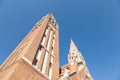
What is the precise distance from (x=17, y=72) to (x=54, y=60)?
614 cm

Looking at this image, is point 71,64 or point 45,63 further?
point 71,64

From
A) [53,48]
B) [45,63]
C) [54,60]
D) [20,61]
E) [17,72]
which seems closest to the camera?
[17,72]

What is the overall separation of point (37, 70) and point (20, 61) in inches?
58.2

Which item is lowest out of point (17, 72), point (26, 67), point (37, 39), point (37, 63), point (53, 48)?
point (17, 72)

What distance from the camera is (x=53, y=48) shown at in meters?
16.9

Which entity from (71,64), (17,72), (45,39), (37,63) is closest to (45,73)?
(37,63)

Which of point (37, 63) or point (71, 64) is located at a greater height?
point (71, 64)

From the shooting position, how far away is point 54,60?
15133mm

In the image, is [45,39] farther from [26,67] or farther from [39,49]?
[26,67]

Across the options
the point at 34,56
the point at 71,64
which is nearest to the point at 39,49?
the point at 34,56

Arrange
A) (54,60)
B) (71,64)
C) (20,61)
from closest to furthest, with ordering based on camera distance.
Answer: (20,61)
(54,60)
(71,64)

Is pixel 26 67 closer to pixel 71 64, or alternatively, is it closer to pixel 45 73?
pixel 45 73

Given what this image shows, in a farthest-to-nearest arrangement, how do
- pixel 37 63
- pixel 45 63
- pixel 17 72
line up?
pixel 45 63
pixel 37 63
pixel 17 72

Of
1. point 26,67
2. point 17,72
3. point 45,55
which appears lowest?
point 17,72
